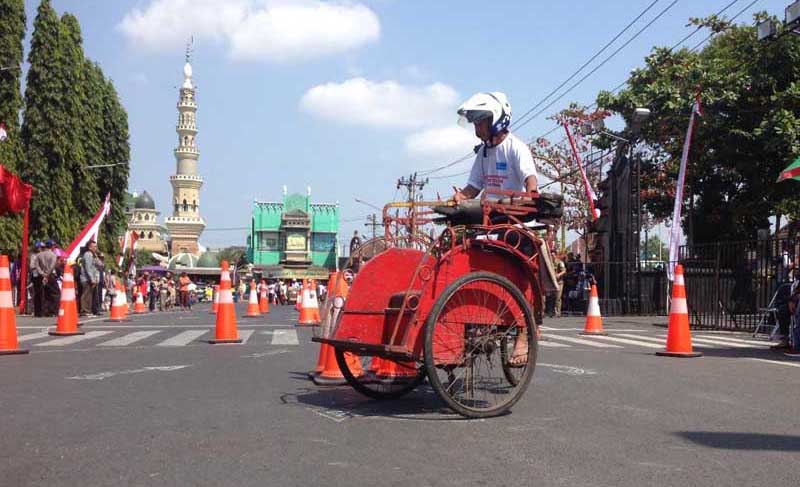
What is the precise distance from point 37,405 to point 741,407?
486cm

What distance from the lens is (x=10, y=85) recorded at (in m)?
29.2

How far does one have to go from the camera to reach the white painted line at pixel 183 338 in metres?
11.0

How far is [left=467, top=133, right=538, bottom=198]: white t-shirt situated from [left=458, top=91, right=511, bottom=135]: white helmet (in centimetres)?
15

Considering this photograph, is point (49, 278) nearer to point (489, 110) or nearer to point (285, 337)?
point (285, 337)

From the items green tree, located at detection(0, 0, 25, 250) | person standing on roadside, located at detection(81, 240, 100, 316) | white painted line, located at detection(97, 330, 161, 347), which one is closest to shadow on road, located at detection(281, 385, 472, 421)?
white painted line, located at detection(97, 330, 161, 347)

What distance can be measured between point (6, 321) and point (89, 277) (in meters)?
10.4

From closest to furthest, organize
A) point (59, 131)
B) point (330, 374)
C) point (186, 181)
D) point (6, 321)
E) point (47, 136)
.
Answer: point (330, 374) → point (6, 321) → point (47, 136) → point (59, 131) → point (186, 181)

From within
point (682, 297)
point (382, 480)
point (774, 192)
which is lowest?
point (382, 480)

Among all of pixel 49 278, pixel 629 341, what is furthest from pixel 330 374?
pixel 49 278

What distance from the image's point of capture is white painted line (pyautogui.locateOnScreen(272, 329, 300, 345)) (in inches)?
444

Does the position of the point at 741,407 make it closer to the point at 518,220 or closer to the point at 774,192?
the point at 518,220

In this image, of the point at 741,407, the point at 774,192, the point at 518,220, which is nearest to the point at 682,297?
the point at 741,407

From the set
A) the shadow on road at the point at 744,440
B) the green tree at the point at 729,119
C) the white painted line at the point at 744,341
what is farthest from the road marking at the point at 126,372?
the green tree at the point at 729,119

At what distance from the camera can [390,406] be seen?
5582 mm
